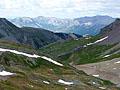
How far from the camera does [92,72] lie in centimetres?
18038

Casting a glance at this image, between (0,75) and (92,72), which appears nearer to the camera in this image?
(0,75)

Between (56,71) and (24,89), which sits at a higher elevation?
(56,71)

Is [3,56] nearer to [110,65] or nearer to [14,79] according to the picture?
[14,79]

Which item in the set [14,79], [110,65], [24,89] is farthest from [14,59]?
[110,65]

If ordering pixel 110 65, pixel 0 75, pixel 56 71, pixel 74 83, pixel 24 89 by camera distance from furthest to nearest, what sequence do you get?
A: pixel 110 65
pixel 56 71
pixel 74 83
pixel 0 75
pixel 24 89

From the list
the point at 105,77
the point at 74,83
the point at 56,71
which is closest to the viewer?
the point at 74,83

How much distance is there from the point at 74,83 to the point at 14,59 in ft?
84.0

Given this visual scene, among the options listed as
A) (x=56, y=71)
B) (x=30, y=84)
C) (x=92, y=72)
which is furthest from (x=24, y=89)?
(x=92, y=72)

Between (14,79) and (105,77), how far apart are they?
281 feet

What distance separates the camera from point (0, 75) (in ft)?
266

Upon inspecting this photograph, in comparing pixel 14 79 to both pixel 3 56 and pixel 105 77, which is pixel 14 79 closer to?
pixel 3 56

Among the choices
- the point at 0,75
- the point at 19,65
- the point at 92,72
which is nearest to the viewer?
the point at 0,75

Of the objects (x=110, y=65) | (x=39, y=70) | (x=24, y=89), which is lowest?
(x=24, y=89)

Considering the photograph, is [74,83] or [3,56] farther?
[3,56]
